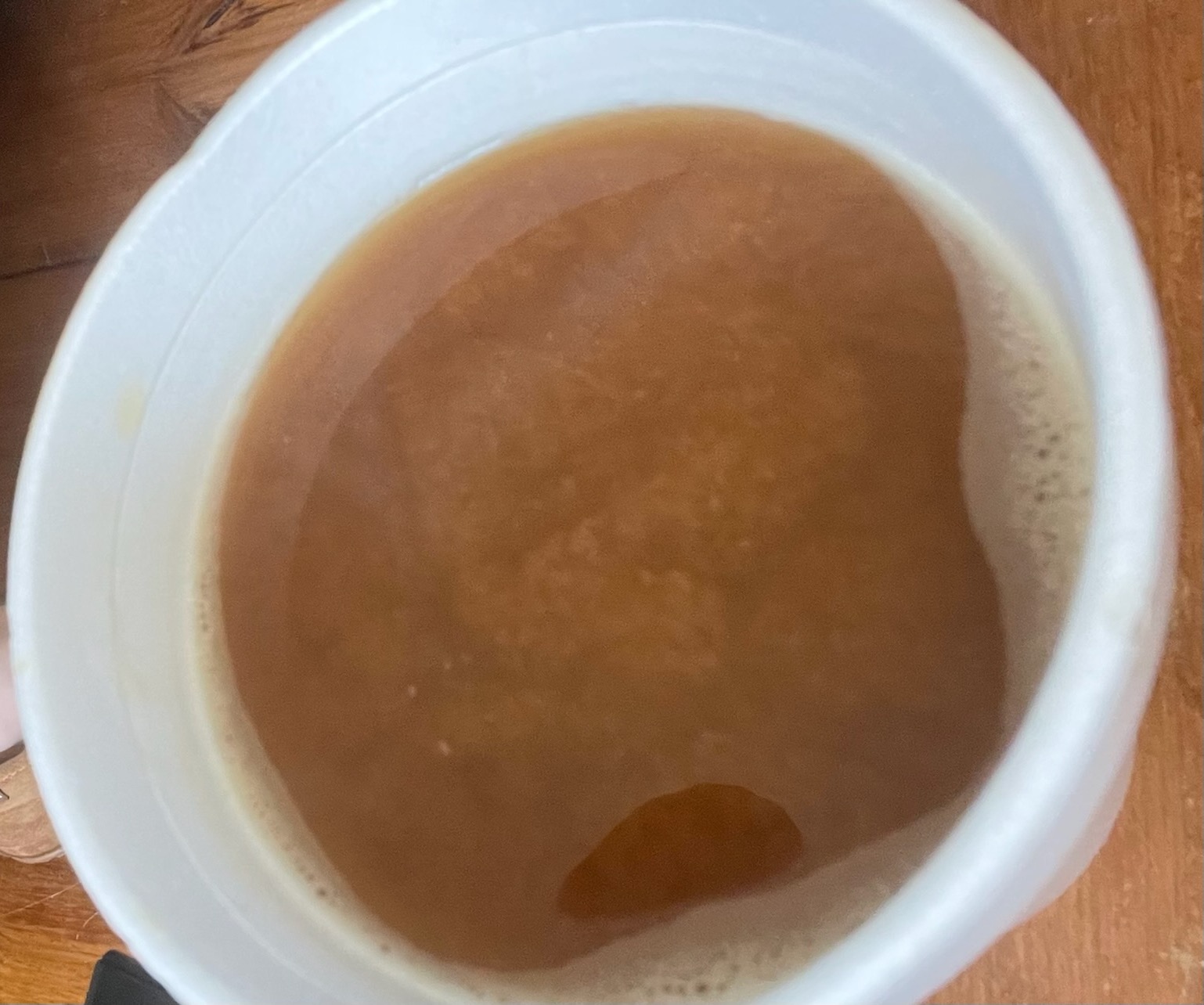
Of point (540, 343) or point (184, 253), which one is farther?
point (540, 343)

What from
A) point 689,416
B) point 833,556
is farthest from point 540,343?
point 833,556

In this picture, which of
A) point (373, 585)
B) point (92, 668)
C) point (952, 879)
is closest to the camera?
point (952, 879)

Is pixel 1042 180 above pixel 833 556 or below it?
above

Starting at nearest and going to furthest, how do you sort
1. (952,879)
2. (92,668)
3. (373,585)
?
(952,879) < (92,668) < (373,585)

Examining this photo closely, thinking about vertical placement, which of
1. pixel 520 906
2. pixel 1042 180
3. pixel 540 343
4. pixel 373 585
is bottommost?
pixel 520 906

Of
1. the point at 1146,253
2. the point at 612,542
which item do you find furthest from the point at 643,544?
the point at 1146,253

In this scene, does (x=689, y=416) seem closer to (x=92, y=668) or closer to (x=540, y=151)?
(x=540, y=151)
